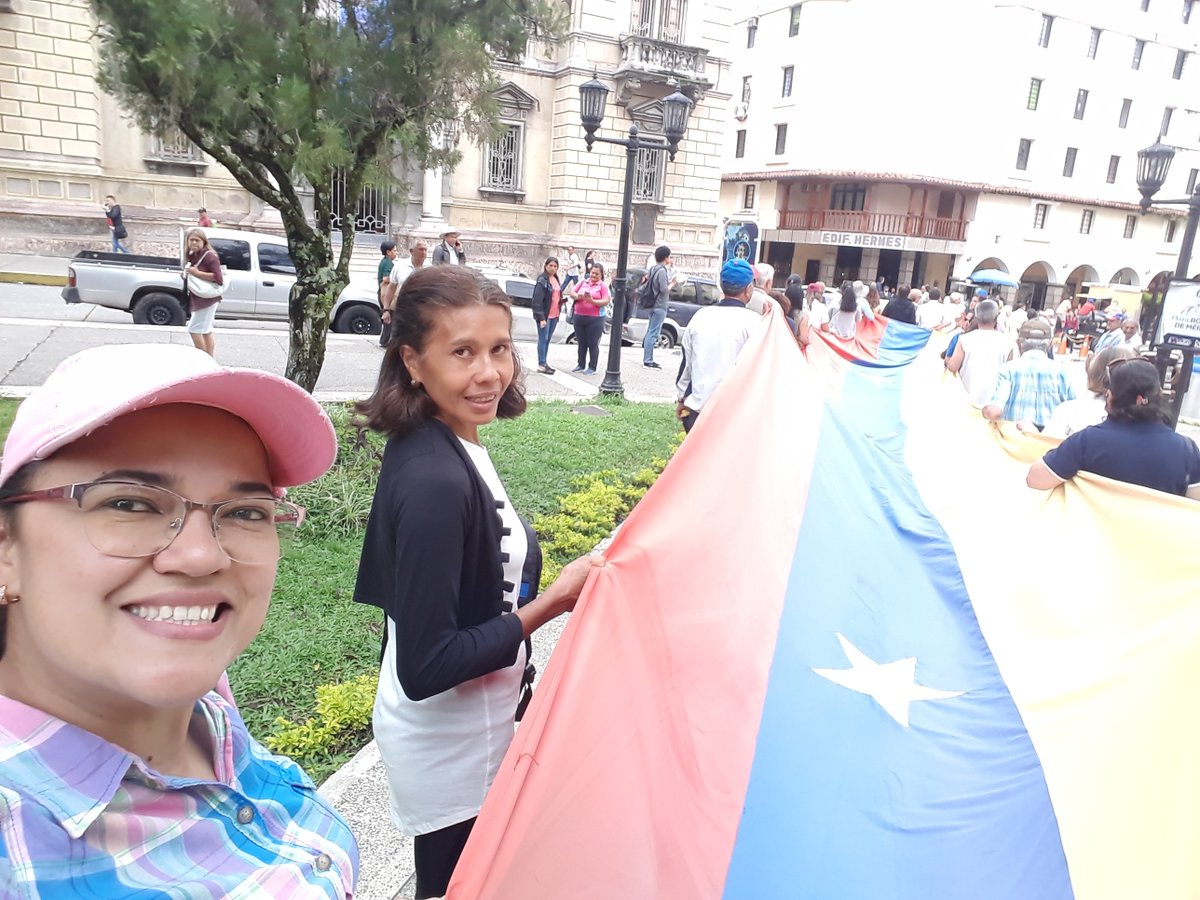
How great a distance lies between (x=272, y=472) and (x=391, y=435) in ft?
2.38

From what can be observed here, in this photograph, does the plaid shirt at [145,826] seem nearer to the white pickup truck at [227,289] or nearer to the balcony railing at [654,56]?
the white pickup truck at [227,289]

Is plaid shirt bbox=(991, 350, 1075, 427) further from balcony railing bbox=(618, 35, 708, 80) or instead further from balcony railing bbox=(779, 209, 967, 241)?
balcony railing bbox=(779, 209, 967, 241)

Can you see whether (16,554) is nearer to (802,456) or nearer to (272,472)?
(272,472)

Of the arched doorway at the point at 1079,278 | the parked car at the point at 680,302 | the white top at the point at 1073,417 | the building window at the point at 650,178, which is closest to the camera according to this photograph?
the white top at the point at 1073,417

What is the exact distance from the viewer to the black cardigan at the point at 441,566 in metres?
1.78

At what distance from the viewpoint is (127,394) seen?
3.24 feet

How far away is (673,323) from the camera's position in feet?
58.0

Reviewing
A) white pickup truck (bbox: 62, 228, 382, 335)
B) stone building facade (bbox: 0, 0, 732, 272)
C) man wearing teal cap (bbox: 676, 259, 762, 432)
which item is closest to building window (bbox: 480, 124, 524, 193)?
stone building facade (bbox: 0, 0, 732, 272)

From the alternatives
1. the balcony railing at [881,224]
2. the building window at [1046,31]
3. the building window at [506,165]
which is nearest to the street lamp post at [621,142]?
the building window at [506,165]

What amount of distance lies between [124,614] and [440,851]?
4.46ft

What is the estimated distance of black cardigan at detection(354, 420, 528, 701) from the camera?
69.9 inches

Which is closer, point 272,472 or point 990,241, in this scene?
point 272,472

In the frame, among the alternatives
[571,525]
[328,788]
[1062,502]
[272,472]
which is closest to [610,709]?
[272,472]

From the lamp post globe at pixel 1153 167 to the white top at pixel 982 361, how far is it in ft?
10.2
